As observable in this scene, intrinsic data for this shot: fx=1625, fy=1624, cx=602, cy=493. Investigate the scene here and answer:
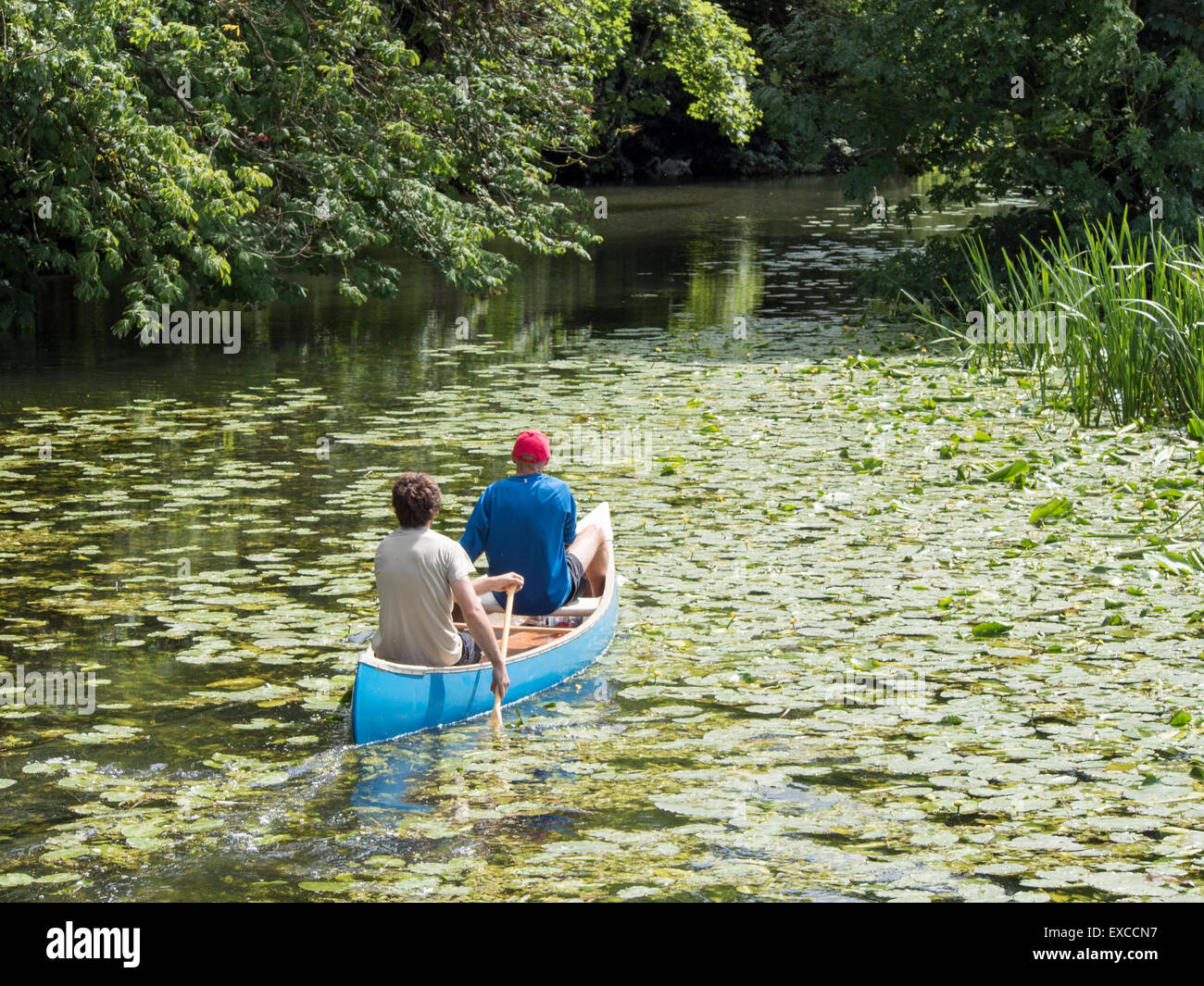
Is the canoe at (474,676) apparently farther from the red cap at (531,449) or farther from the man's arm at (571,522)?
the red cap at (531,449)

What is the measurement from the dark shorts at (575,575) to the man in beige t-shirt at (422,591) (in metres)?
1.28

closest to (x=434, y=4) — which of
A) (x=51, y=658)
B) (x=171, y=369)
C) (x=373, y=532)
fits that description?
(x=171, y=369)

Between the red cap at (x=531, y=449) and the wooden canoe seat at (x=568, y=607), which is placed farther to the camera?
the wooden canoe seat at (x=568, y=607)

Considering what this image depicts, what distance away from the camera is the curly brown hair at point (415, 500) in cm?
709

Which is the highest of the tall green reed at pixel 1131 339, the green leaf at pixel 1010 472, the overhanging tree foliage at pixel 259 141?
the overhanging tree foliage at pixel 259 141

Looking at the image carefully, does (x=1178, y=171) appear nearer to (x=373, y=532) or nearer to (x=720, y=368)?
(x=720, y=368)

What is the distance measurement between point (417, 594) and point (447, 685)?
42cm

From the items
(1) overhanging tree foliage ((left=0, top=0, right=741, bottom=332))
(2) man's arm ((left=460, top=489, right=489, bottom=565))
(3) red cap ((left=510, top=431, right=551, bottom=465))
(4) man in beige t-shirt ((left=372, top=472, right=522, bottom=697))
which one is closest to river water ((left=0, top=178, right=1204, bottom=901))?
(4) man in beige t-shirt ((left=372, top=472, right=522, bottom=697))

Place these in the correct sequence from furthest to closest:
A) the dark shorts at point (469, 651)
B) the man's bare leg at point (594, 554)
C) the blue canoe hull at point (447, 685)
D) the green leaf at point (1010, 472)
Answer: the green leaf at point (1010, 472) → the man's bare leg at point (594, 554) → the dark shorts at point (469, 651) → the blue canoe hull at point (447, 685)

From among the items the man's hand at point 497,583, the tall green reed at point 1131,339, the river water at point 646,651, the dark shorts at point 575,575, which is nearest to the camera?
the river water at point 646,651

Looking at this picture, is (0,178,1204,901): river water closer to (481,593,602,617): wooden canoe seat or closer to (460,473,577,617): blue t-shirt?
(481,593,602,617): wooden canoe seat

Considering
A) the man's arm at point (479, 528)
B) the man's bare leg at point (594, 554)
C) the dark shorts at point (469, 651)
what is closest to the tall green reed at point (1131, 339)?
the man's bare leg at point (594, 554)

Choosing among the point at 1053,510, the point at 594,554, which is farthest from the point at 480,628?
the point at 1053,510
